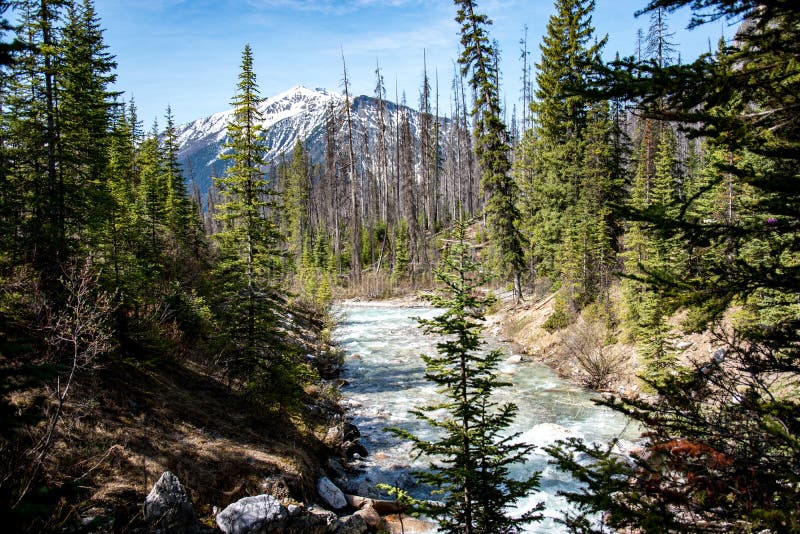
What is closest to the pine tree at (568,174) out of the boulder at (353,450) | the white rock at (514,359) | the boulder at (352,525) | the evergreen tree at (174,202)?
the white rock at (514,359)

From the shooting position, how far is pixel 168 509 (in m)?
5.96

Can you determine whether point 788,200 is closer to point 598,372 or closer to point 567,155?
point 598,372

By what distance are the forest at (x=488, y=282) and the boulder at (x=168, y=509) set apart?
249 mm

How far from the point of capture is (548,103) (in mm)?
29953

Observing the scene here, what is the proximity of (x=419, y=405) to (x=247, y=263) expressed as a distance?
25.5ft

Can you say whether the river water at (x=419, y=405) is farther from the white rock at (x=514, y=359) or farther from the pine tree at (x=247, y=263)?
the pine tree at (x=247, y=263)

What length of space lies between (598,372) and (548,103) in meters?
20.5

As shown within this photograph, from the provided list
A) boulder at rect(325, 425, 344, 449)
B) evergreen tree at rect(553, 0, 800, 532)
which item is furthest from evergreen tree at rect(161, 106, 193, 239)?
evergreen tree at rect(553, 0, 800, 532)

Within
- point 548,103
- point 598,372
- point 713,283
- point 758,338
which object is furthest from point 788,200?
point 548,103

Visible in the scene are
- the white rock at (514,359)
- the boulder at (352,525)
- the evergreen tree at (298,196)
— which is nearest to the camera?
the boulder at (352,525)

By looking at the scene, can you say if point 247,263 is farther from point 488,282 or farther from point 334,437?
point 488,282

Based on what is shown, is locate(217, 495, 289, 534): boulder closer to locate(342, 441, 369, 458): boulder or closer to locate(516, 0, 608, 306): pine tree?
locate(342, 441, 369, 458): boulder

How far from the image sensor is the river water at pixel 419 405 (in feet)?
32.9

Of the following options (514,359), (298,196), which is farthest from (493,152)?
(298,196)
